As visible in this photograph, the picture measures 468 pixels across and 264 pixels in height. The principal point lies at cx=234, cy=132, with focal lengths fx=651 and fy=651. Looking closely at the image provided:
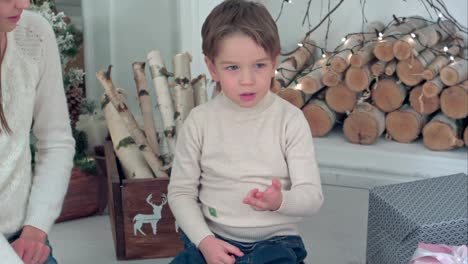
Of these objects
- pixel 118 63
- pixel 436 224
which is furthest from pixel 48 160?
pixel 118 63

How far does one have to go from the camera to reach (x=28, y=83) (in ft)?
3.69

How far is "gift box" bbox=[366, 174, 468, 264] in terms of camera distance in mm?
1252

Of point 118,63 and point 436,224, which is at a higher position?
point 118,63

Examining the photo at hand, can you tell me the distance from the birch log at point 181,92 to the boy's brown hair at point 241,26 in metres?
0.43

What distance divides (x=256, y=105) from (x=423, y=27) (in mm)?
1111

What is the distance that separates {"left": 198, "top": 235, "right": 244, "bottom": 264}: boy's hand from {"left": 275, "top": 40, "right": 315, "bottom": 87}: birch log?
43.1 inches

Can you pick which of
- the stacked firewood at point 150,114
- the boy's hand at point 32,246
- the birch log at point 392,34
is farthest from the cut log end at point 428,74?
the boy's hand at point 32,246

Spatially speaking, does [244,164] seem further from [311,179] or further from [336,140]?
[336,140]

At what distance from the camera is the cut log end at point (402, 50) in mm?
1934

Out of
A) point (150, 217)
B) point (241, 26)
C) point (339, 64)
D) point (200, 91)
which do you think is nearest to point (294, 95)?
point (339, 64)

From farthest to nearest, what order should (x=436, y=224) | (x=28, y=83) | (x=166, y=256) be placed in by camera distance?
(x=166, y=256) < (x=436, y=224) < (x=28, y=83)

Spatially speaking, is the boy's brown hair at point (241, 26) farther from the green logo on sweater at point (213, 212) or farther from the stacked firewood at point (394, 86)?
the stacked firewood at point (394, 86)

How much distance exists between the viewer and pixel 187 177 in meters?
1.22

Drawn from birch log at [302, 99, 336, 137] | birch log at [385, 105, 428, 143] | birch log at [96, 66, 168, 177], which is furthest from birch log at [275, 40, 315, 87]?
birch log at [96, 66, 168, 177]
